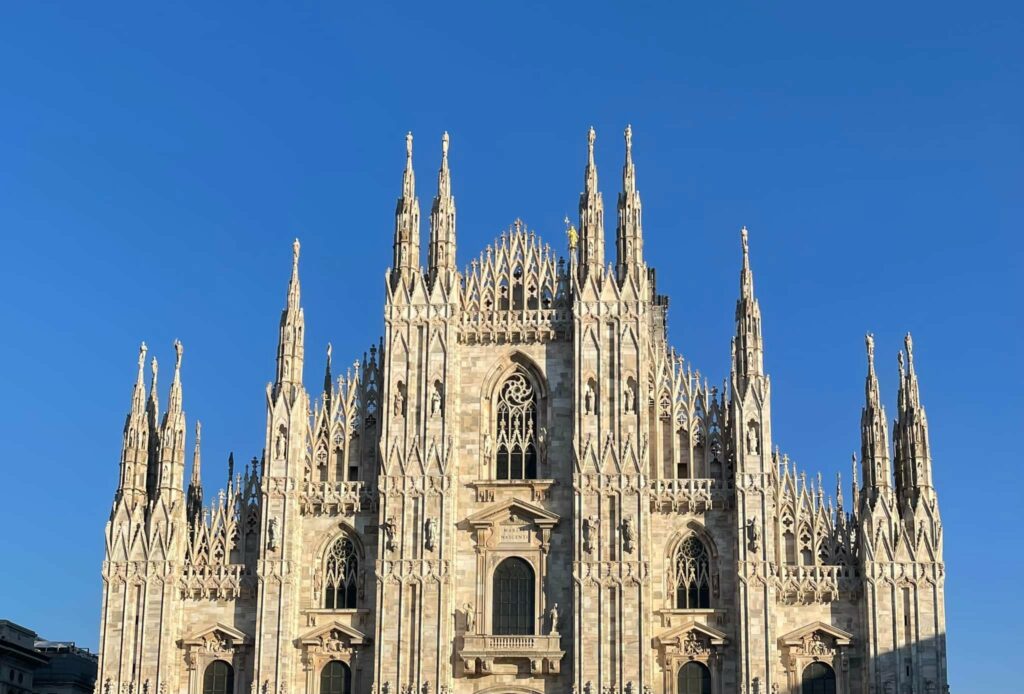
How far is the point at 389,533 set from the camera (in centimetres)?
4881

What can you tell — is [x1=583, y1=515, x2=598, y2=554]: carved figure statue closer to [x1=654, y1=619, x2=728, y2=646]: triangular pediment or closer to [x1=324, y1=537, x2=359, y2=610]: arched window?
[x1=654, y1=619, x2=728, y2=646]: triangular pediment

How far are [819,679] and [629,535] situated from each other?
7.59 metres

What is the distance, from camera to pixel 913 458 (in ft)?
159

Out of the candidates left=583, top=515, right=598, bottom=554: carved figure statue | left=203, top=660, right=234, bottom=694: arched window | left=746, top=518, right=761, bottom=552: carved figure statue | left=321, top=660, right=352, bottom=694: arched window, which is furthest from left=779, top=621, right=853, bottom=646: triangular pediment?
left=203, top=660, right=234, bottom=694: arched window

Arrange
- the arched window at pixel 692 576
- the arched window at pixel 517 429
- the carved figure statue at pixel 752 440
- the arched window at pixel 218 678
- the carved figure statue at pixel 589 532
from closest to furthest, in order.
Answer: the carved figure statue at pixel 589 532 < the arched window at pixel 692 576 < the carved figure statue at pixel 752 440 < the arched window at pixel 218 678 < the arched window at pixel 517 429

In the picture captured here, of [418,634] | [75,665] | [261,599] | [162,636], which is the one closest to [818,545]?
[418,634]

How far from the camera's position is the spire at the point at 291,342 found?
2010 inches

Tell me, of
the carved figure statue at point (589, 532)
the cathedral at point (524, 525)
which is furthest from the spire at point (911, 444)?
the carved figure statue at point (589, 532)

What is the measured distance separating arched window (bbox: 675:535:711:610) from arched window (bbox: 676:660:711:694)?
6.22 ft

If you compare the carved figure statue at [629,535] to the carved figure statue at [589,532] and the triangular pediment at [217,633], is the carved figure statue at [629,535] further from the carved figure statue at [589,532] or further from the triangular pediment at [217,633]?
the triangular pediment at [217,633]

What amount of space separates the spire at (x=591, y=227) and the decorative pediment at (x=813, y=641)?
14.0 m

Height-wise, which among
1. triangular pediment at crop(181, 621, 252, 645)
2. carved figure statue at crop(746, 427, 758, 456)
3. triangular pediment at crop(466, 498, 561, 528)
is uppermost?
carved figure statue at crop(746, 427, 758, 456)

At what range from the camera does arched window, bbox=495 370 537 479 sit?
165ft

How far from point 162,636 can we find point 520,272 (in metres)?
17.4
